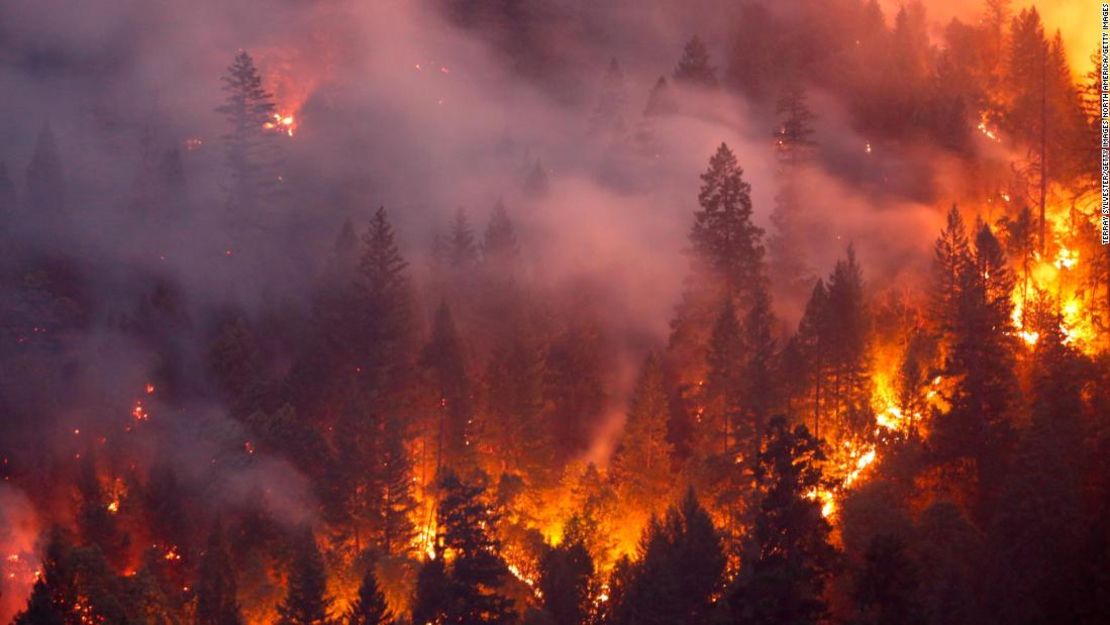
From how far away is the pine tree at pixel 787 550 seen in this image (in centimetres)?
3472

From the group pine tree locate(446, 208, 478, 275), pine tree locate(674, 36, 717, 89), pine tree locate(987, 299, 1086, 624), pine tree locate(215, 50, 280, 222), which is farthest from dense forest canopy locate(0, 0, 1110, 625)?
pine tree locate(674, 36, 717, 89)

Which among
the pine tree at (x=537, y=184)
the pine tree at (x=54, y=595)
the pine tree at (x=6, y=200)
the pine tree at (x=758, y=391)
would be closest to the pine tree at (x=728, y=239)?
the pine tree at (x=758, y=391)

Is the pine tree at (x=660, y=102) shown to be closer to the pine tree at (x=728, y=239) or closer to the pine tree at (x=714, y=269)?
the pine tree at (x=714, y=269)

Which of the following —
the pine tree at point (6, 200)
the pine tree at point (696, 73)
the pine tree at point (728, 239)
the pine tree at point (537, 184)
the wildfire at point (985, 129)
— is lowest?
the pine tree at point (728, 239)

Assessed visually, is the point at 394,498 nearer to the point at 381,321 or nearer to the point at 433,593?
the point at 381,321

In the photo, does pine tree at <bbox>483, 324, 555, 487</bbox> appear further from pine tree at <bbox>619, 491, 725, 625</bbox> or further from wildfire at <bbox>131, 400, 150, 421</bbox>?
wildfire at <bbox>131, 400, 150, 421</bbox>

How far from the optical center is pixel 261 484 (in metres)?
63.8

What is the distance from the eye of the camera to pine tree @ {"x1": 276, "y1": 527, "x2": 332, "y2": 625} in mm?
50062

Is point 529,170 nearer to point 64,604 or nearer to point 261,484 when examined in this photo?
point 261,484

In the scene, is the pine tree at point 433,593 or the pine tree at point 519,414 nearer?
the pine tree at point 433,593

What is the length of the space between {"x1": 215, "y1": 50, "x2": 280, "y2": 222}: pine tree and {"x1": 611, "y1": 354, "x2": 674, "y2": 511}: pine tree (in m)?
44.7

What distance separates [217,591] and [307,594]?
6.66 m

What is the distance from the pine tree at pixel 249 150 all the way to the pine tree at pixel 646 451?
4473 centimetres

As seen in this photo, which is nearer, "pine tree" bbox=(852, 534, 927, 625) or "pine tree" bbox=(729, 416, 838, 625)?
"pine tree" bbox=(852, 534, 927, 625)
